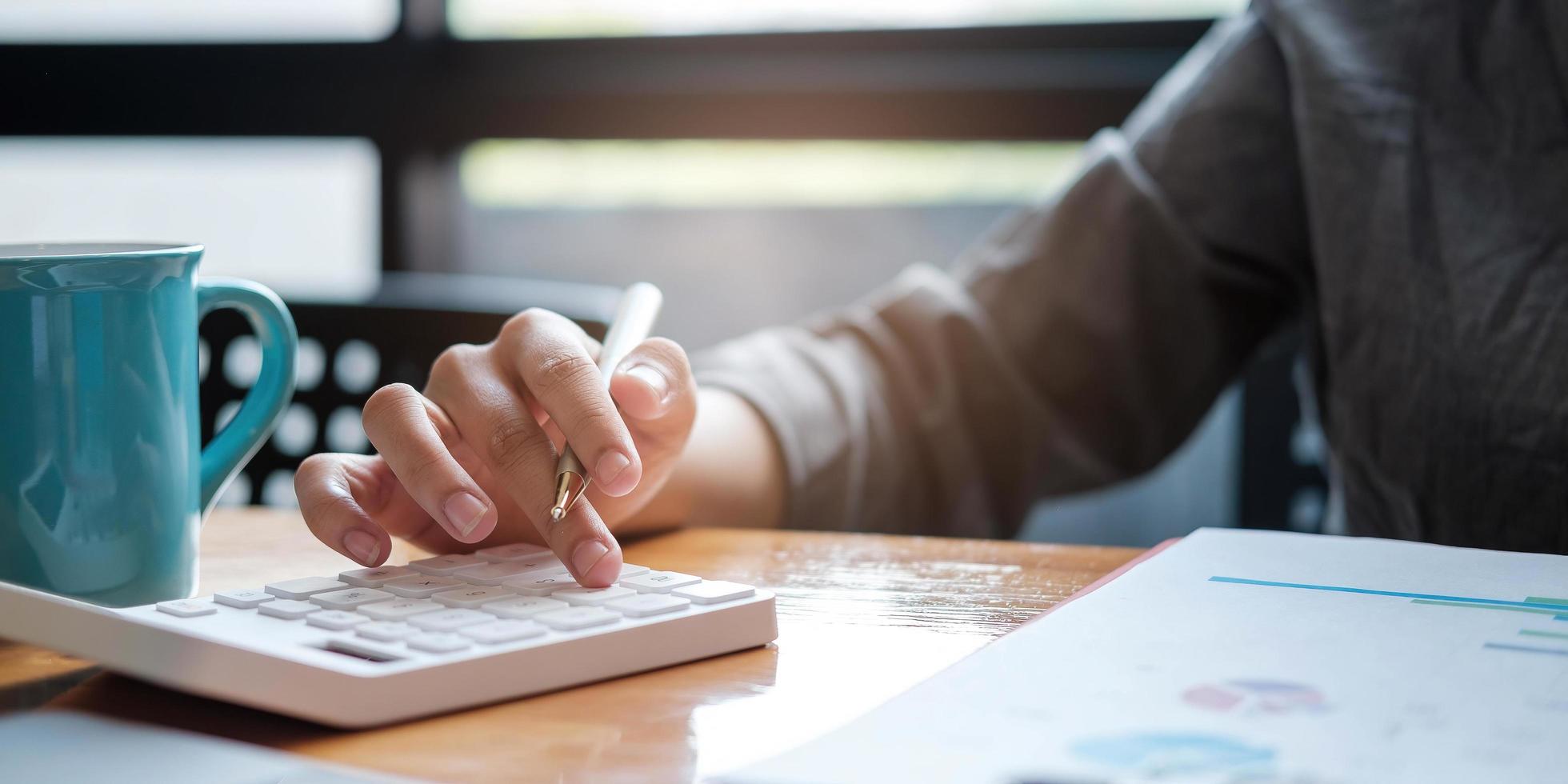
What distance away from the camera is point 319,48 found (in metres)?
1.54

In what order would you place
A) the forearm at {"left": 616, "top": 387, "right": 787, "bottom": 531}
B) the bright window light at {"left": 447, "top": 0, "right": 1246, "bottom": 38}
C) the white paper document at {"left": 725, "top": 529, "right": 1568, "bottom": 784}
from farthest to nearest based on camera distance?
the bright window light at {"left": 447, "top": 0, "right": 1246, "bottom": 38} → the forearm at {"left": 616, "top": 387, "right": 787, "bottom": 531} → the white paper document at {"left": 725, "top": 529, "right": 1568, "bottom": 784}

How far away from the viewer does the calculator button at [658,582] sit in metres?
0.41

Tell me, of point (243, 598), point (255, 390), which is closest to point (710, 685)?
point (243, 598)

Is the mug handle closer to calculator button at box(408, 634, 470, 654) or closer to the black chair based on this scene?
calculator button at box(408, 634, 470, 654)

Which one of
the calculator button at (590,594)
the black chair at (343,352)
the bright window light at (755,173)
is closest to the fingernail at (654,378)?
the calculator button at (590,594)

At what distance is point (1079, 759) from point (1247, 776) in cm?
3

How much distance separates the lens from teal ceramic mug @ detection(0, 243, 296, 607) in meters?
0.41

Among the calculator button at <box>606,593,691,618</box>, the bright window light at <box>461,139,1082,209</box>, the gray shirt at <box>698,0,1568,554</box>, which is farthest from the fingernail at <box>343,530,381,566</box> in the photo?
the bright window light at <box>461,139,1082,209</box>

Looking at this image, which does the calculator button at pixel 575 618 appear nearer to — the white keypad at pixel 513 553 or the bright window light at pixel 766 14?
the white keypad at pixel 513 553

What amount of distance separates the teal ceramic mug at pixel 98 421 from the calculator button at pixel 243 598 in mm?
61

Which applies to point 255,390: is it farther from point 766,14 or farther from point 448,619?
point 766,14

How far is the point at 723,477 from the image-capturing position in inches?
27.0

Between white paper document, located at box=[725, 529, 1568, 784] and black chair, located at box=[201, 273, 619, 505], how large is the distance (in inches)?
21.8

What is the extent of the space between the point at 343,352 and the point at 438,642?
2.02ft
